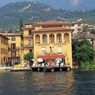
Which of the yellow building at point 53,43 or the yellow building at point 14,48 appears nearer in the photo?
the yellow building at point 53,43

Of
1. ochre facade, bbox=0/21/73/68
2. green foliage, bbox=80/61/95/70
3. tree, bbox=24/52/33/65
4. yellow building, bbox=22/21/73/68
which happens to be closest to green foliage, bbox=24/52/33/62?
tree, bbox=24/52/33/65

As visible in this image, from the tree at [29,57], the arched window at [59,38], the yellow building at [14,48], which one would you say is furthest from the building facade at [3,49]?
the arched window at [59,38]

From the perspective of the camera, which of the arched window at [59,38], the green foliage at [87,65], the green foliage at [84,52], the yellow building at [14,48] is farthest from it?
the yellow building at [14,48]

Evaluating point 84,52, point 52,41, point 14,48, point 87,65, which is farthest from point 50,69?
point 14,48

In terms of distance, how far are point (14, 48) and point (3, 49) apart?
786cm

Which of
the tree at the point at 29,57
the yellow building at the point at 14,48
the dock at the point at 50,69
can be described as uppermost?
the yellow building at the point at 14,48

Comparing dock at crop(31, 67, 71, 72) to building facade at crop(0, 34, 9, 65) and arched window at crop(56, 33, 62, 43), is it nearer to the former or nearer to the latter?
arched window at crop(56, 33, 62, 43)

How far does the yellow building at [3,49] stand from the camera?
14450 cm

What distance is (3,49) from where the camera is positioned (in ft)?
483

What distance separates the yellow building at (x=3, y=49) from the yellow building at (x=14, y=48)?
2.37 meters

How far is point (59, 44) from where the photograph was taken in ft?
442

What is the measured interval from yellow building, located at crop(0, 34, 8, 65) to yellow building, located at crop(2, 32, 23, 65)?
2.37m

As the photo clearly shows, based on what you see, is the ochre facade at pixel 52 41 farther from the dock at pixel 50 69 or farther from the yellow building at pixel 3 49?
the yellow building at pixel 3 49

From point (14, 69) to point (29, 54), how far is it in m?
14.3
